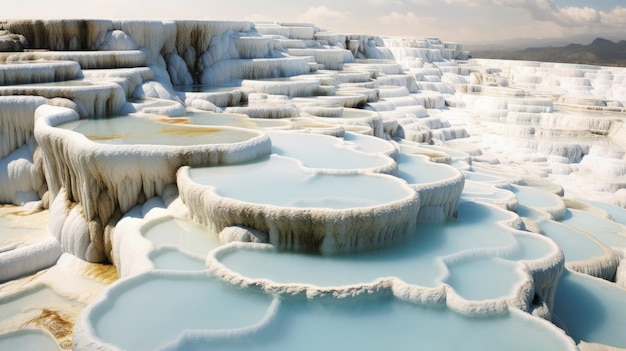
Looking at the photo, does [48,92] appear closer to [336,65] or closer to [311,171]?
[311,171]

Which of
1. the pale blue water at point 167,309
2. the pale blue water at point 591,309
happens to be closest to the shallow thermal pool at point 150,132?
the pale blue water at point 167,309

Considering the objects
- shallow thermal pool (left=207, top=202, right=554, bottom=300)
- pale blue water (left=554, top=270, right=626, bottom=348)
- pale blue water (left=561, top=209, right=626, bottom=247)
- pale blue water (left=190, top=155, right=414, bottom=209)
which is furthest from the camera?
pale blue water (left=561, top=209, right=626, bottom=247)

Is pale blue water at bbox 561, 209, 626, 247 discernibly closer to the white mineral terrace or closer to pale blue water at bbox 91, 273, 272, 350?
the white mineral terrace

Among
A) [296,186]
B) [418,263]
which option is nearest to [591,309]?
[418,263]

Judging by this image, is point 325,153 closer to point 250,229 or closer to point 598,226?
point 250,229

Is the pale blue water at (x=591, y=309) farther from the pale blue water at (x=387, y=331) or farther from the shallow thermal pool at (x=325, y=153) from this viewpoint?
the shallow thermal pool at (x=325, y=153)

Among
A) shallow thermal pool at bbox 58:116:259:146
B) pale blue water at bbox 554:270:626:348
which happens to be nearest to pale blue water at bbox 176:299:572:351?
pale blue water at bbox 554:270:626:348

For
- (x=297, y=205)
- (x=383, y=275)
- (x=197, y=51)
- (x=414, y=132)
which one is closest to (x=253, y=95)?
(x=197, y=51)
